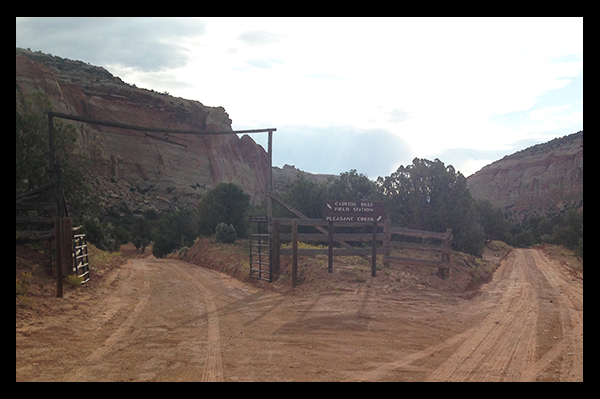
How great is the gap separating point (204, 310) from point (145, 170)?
7426 cm

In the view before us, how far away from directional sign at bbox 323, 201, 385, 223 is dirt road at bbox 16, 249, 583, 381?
2392mm

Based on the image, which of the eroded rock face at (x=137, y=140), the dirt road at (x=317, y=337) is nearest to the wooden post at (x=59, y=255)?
the dirt road at (x=317, y=337)

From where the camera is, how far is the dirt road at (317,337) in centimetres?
596

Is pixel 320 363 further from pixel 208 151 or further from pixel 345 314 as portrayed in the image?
pixel 208 151

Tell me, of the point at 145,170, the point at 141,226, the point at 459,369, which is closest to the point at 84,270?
the point at 459,369

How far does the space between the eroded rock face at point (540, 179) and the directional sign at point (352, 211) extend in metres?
4.79

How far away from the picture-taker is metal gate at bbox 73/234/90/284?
1398 centimetres

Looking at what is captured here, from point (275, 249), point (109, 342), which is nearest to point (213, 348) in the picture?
point (109, 342)

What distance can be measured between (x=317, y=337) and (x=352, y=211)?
6658 mm

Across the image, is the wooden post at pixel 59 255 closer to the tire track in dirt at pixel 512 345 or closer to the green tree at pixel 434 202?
the tire track in dirt at pixel 512 345

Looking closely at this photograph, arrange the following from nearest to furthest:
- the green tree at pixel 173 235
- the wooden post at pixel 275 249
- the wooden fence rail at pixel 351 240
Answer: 1. the wooden fence rail at pixel 351 240
2. the wooden post at pixel 275 249
3. the green tree at pixel 173 235

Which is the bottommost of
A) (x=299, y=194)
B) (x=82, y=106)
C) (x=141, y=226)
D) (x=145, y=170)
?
(x=141, y=226)

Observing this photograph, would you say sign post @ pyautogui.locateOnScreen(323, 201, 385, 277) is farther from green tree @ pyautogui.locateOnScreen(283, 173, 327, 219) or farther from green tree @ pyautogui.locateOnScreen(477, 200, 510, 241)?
green tree @ pyautogui.locateOnScreen(477, 200, 510, 241)

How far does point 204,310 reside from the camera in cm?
1102
